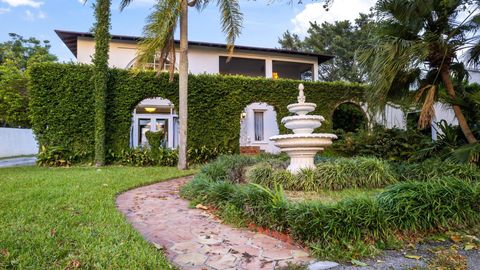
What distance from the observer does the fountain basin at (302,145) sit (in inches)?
262

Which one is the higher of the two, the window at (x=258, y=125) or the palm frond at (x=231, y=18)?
the palm frond at (x=231, y=18)

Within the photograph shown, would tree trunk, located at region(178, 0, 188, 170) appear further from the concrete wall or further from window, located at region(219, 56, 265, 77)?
window, located at region(219, 56, 265, 77)

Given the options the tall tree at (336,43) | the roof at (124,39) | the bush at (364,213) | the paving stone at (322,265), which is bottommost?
the paving stone at (322,265)

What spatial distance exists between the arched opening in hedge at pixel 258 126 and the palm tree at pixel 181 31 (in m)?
7.11

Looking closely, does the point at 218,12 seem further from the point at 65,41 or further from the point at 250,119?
the point at 65,41

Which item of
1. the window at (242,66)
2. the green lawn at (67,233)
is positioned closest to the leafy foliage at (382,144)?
the window at (242,66)

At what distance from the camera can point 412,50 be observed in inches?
269

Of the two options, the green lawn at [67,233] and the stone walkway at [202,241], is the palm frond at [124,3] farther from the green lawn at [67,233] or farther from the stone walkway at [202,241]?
the stone walkway at [202,241]

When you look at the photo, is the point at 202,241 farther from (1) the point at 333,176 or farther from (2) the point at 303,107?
(2) the point at 303,107

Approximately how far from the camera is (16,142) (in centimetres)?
2145

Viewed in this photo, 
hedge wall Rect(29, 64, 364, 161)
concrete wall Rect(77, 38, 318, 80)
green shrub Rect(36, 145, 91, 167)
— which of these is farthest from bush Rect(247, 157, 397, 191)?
concrete wall Rect(77, 38, 318, 80)

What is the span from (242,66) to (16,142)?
16.1 m

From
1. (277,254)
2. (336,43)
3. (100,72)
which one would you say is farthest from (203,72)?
Answer: (336,43)

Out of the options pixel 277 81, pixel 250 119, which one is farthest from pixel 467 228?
pixel 250 119
